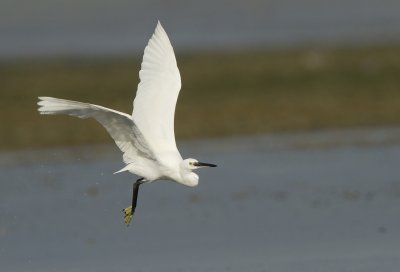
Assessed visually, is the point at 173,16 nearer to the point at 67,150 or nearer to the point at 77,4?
the point at 77,4

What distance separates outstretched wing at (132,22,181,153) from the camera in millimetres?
12094

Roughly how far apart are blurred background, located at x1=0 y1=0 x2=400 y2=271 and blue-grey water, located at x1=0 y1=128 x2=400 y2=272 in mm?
27

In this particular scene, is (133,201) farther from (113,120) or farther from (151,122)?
(113,120)

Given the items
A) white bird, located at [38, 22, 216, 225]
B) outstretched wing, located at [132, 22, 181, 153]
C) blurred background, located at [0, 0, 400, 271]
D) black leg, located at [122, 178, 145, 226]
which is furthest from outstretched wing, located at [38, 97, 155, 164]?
blurred background, located at [0, 0, 400, 271]

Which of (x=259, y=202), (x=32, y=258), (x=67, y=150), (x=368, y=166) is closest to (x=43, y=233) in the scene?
(x=32, y=258)

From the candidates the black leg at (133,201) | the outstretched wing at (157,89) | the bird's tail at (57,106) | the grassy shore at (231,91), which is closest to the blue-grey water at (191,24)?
the grassy shore at (231,91)

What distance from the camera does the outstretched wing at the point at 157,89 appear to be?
12.1 meters

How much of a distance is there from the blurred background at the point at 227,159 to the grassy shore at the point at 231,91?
0.05 meters

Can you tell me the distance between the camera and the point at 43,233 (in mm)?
13273

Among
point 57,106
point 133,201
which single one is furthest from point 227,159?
point 57,106

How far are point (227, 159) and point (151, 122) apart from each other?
20.2ft

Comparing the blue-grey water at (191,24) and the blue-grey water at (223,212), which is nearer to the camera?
the blue-grey water at (223,212)

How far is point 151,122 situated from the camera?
12102 millimetres

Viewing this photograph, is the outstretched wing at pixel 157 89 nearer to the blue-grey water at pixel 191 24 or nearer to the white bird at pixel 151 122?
the white bird at pixel 151 122
